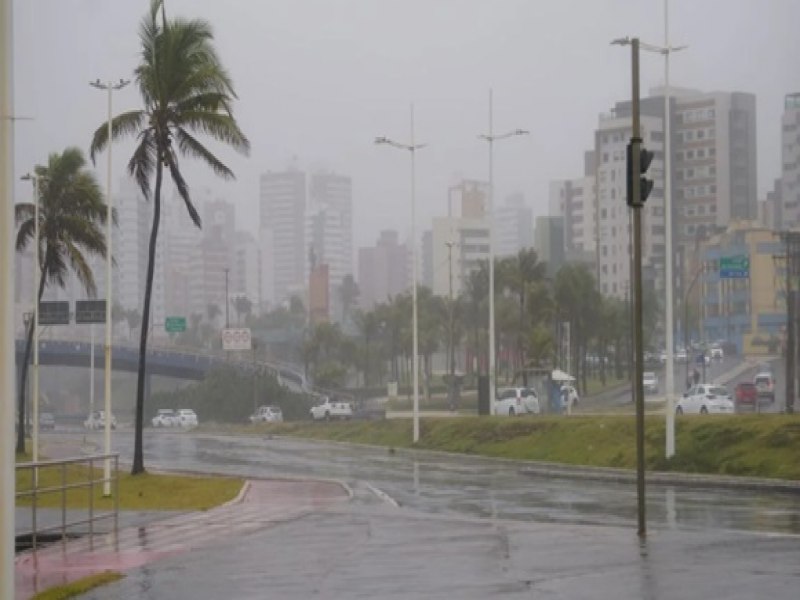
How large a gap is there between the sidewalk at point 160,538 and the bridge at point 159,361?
68.4 meters

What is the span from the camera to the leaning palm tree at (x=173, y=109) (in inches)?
1447

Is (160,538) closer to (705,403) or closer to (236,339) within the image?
(705,403)

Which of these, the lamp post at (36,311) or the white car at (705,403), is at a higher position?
the lamp post at (36,311)

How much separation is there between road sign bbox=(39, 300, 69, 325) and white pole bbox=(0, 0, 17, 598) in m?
33.7

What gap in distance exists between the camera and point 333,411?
85.4 meters

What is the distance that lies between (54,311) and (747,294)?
215 ft

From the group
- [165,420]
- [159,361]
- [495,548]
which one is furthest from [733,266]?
[159,361]

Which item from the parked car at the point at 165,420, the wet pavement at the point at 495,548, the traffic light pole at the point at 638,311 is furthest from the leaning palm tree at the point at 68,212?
the parked car at the point at 165,420

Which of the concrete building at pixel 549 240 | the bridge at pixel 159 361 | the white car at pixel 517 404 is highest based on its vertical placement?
the concrete building at pixel 549 240

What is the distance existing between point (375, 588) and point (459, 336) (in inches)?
4430

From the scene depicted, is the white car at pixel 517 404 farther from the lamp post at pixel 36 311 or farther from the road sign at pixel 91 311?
the road sign at pixel 91 311

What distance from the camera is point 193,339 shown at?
184875mm

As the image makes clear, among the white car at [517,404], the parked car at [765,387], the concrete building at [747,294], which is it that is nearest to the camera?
the parked car at [765,387]

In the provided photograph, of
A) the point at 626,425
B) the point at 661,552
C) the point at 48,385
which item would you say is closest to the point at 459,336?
the point at 48,385
